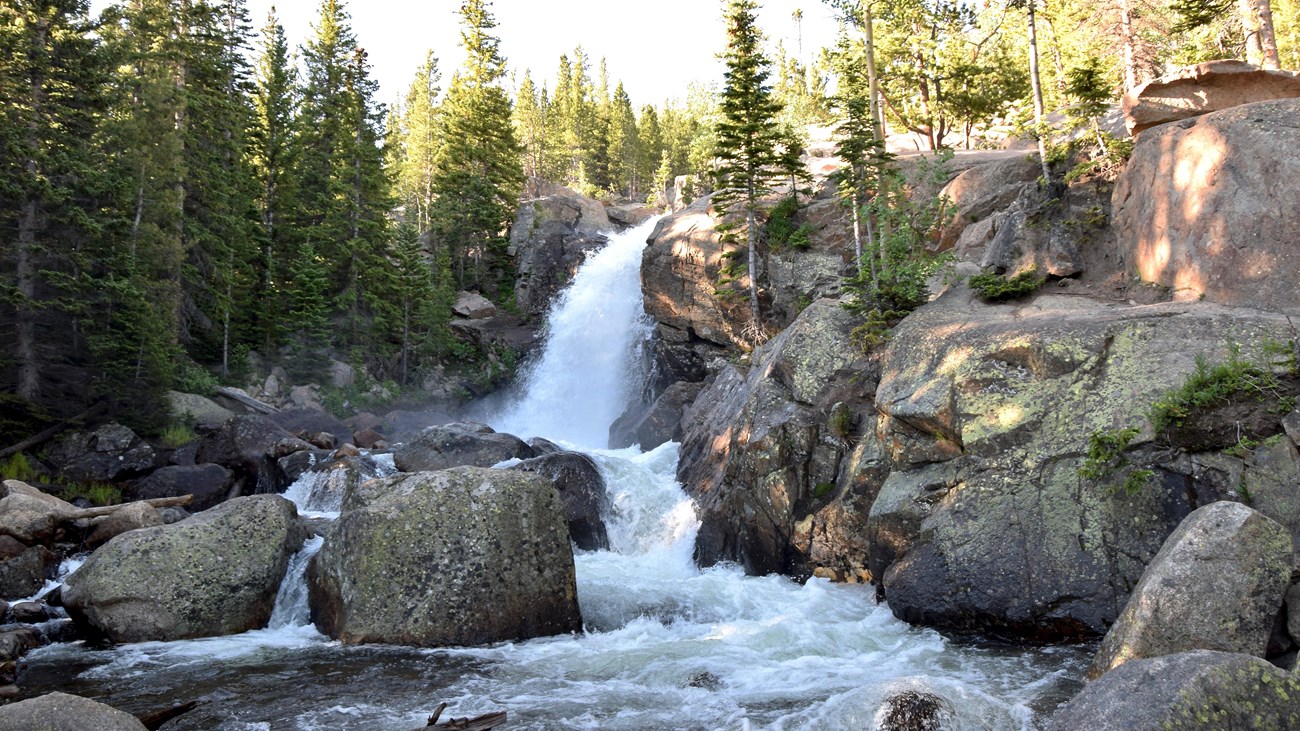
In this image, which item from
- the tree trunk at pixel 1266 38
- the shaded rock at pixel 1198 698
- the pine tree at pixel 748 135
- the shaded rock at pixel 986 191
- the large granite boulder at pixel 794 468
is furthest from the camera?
the pine tree at pixel 748 135

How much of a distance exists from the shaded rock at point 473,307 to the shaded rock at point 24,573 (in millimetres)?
25158

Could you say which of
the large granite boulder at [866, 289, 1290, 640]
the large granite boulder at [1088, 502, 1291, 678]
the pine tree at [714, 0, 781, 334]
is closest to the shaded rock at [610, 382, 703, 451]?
the pine tree at [714, 0, 781, 334]

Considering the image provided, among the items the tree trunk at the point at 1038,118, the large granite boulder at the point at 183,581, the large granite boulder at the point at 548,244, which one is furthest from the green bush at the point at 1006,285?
the large granite boulder at the point at 548,244

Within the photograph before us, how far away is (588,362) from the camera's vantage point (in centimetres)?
3241

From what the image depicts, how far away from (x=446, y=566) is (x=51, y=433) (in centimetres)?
1517

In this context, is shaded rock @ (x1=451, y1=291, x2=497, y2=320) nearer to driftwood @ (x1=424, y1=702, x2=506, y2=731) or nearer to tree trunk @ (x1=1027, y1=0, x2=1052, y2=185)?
tree trunk @ (x1=1027, y1=0, x2=1052, y2=185)

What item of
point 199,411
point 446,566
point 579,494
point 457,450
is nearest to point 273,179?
point 199,411

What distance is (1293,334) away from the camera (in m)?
9.16

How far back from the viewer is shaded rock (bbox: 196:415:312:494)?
19.5 meters

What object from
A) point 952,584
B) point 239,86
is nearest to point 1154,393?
point 952,584

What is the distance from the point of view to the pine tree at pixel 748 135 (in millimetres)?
25312

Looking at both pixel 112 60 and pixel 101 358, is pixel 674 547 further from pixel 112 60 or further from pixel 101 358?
pixel 112 60

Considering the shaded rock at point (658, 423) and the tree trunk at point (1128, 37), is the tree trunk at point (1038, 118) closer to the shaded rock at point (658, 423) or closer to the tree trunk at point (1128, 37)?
the tree trunk at point (1128, 37)

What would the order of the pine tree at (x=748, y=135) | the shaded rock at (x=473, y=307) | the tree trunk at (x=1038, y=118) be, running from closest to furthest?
the tree trunk at (x=1038, y=118)
the pine tree at (x=748, y=135)
the shaded rock at (x=473, y=307)
